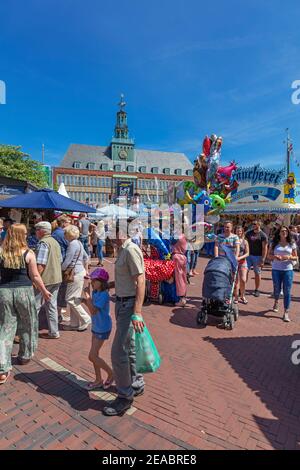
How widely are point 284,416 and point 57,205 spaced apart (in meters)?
5.52

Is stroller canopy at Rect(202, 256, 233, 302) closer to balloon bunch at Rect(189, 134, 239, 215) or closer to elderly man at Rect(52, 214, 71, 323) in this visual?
elderly man at Rect(52, 214, 71, 323)

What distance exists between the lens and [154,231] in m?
7.04

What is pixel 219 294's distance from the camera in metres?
5.22

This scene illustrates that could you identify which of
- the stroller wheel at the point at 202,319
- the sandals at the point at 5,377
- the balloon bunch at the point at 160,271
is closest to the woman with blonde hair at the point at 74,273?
the sandals at the point at 5,377

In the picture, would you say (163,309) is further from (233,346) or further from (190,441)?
(190,441)

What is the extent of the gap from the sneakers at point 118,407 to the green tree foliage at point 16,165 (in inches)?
1415

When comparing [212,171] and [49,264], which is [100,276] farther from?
[212,171]

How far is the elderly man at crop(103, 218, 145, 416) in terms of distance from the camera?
9.24ft

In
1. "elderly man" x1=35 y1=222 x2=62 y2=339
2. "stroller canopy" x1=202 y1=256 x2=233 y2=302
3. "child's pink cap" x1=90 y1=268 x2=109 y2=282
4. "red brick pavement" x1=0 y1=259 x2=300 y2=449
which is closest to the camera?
"red brick pavement" x1=0 y1=259 x2=300 y2=449

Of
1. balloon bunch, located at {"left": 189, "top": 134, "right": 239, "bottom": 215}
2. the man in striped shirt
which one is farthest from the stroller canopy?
balloon bunch, located at {"left": 189, "top": 134, "right": 239, "bottom": 215}

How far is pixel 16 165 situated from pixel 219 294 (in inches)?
1420

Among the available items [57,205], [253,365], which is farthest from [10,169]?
[253,365]

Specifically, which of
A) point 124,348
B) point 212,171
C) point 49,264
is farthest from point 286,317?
point 212,171

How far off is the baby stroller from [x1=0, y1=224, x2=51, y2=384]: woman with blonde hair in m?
2.94
